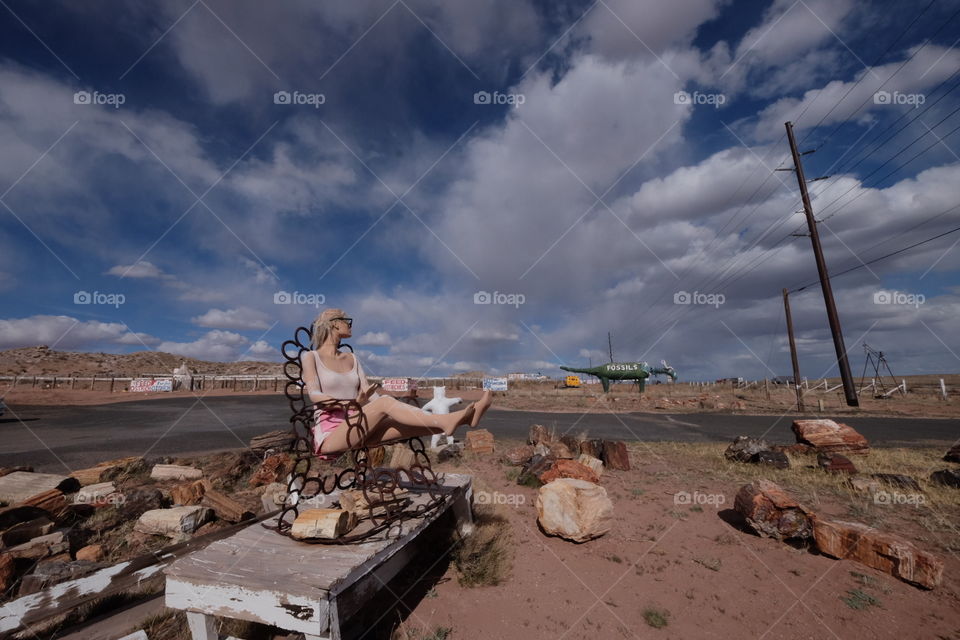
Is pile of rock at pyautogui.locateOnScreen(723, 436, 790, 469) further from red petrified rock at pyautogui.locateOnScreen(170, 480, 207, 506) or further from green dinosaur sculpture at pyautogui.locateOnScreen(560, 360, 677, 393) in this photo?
green dinosaur sculpture at pyautogui.locateOnScreen(560, 360, 677, 393)

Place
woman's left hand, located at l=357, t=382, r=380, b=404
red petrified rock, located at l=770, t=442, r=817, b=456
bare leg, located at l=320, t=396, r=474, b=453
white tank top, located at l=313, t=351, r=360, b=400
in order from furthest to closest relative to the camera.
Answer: red petrified rock, located at l=770, t=442, r=817, b=456 → woman's left hand, located at l=357, t=382, r=380, b=404 → white tank top, located at l=313, t=351, r=360, b=400 → bare leg, located at l=320, t=396, r=474, b=453

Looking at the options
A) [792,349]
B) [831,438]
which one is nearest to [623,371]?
[792,349]

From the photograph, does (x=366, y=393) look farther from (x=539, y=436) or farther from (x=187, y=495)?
(x=539, y=436)

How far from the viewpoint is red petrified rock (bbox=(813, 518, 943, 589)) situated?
10.5ft

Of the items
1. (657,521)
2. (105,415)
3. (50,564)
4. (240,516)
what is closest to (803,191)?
(657,521)

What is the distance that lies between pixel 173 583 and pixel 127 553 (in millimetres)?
2705

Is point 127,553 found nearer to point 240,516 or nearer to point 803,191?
point 240,516

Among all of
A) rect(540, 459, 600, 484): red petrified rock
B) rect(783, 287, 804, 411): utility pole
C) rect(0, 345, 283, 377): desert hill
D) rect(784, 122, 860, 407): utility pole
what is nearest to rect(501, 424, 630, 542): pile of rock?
rect(540, 459, 600, 484): red petrified rock

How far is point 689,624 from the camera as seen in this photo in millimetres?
2914

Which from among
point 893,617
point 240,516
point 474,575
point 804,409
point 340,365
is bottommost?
point 804,409

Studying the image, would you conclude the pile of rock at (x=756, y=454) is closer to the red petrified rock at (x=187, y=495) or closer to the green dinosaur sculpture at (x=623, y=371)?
the red petrified rock at (x=187, y=495)

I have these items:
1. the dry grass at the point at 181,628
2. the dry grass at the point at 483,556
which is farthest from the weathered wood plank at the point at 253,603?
the dry grass at the point at 483,556

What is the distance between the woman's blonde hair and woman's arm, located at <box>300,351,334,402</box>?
0.23m

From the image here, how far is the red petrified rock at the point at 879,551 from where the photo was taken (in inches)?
127
